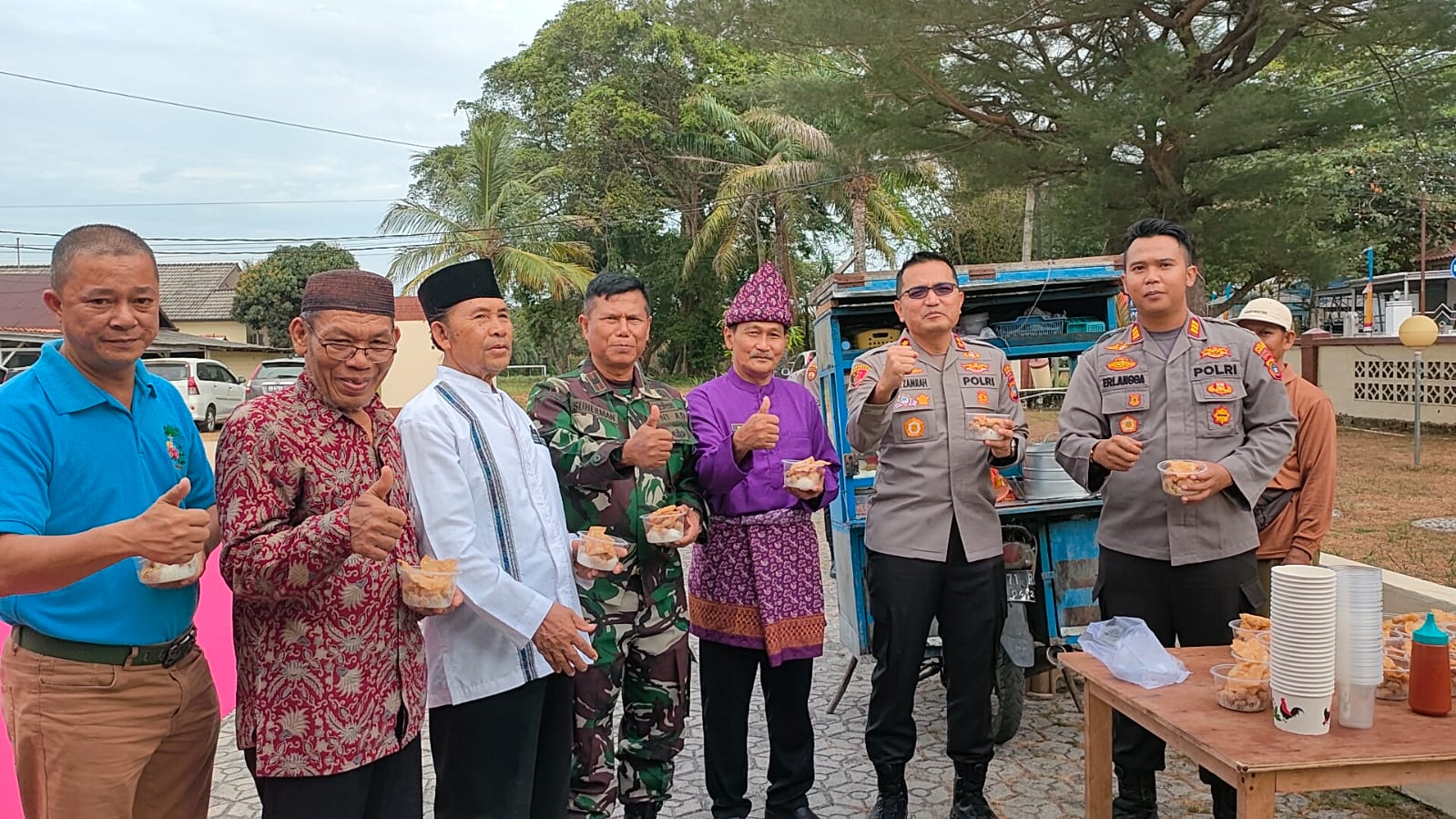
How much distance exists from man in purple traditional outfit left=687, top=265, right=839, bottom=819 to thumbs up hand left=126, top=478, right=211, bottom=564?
1702 millimetres

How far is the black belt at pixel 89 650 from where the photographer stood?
2008 millimetres

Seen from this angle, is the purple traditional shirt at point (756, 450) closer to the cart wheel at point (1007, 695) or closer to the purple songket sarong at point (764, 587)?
the purple songket sarong at point (764, 587)

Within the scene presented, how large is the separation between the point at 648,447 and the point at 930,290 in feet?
4.31

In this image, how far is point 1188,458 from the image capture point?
3.14m

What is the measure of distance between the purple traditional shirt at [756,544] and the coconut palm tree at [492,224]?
741 inches

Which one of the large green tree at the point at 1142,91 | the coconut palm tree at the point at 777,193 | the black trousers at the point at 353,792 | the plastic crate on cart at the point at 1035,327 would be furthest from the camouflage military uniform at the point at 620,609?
the coconut palm tree at the point at 777,193

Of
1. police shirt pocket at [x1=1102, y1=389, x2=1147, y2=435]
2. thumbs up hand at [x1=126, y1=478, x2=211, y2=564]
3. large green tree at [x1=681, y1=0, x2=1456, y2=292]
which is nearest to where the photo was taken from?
thumbs up hand at [x1=126, y1=478, x2=211, y2=564]

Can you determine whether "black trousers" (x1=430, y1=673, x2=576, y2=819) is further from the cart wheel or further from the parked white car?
the parked white car

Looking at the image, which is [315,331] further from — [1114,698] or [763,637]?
[1114,698]

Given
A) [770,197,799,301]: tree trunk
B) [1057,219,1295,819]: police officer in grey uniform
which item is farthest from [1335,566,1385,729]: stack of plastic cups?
[770,197,799,301]: tree trunk

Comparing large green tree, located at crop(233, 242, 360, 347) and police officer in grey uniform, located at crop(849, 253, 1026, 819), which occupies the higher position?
large green tree, located at crop(233, 242, 360, 347)

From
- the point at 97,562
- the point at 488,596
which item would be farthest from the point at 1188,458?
the point at 97,562

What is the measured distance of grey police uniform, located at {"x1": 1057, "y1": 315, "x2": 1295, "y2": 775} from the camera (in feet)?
10.1

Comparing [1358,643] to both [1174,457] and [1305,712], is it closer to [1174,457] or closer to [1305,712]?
[1305,712]
